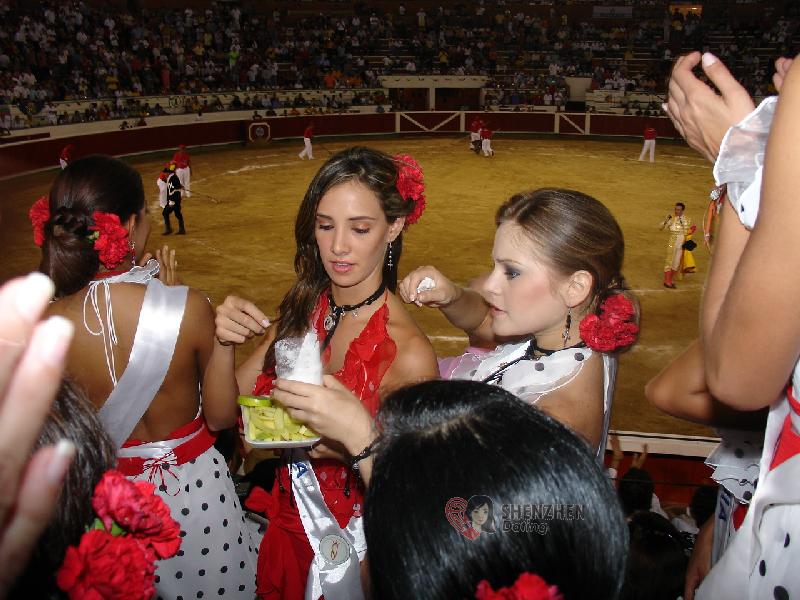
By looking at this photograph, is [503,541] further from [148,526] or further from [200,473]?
[200,473]

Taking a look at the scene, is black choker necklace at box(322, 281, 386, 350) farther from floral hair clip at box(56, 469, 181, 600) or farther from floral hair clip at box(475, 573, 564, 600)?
floral hair clip at box(475, 573, 564, 600)

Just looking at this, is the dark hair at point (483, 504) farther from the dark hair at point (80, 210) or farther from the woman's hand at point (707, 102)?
the dark hair at point (80, 210)

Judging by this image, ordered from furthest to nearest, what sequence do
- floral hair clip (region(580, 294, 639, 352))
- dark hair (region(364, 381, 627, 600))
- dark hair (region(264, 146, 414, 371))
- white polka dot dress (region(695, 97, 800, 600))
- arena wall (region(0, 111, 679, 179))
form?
arena wall (region(0, 111, 679, 179)) < dark hair (region(264, 146, 414, 371)) < floral hair clip (region(580, 294, 639, 352)) < white polka dot dress (region(695, 97, 800, 600)) < dark hair (region(364, 381, 627, 600))

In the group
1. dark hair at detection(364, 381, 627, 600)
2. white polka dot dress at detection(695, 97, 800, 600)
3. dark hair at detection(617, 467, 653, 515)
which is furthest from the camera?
dark hair at detection(617, 467, 653, 515)

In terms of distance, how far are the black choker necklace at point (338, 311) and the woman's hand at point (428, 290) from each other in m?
0.16

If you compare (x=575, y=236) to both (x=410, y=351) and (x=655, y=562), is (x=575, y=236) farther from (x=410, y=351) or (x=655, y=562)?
(x=655, y=562)

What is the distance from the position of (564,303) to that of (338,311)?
1087mm

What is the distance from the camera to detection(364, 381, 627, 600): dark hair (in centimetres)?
109

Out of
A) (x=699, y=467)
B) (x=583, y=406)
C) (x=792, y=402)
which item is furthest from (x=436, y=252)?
(x=792, y=402)

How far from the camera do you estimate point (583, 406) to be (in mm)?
2193

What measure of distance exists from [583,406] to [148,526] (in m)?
1.45

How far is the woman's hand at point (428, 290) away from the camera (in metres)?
2.80

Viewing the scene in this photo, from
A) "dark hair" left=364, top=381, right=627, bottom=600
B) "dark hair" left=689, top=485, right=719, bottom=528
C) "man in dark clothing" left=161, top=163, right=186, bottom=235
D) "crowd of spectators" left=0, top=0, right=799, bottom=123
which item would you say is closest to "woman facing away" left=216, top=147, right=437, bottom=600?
"dark hair" left=364, top=381, right=627, bottom=600

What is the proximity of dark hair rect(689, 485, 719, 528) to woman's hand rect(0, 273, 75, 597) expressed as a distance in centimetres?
354
